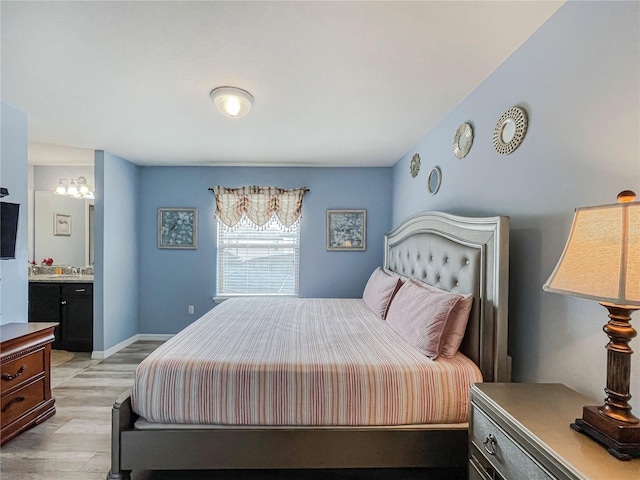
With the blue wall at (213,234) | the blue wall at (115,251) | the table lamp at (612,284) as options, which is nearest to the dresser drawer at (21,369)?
the blue wall at (115,251)

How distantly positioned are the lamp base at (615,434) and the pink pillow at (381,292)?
169 centimetres

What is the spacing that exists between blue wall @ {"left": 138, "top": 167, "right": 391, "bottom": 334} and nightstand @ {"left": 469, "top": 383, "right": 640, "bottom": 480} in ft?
9.74

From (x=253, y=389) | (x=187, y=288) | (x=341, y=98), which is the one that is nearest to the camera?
(x=253, y=389)

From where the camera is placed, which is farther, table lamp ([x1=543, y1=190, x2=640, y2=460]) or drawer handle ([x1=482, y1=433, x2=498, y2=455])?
drawer handle ([x1=482, y1=433, x2=498, y2=455])

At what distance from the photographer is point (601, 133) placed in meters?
1.18

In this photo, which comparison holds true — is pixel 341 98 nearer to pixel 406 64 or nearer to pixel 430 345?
pixel 406 64

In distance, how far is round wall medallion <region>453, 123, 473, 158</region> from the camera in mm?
2134

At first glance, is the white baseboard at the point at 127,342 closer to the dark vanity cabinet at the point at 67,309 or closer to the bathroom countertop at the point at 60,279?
the dark vanity cabinet at the point at 67,309

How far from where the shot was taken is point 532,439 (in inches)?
36.7

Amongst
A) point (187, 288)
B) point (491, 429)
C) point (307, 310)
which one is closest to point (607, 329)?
point (491, 429)

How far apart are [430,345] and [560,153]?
1097 mm

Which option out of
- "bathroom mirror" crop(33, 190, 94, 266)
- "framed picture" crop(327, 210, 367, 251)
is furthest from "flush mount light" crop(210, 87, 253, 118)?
"bathroom mirror" crop(33, 190, 94, 266)

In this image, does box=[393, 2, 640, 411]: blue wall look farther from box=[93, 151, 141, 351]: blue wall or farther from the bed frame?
box=[93, 151, 141, 351]: blue wall

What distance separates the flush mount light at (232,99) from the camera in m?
2.03
